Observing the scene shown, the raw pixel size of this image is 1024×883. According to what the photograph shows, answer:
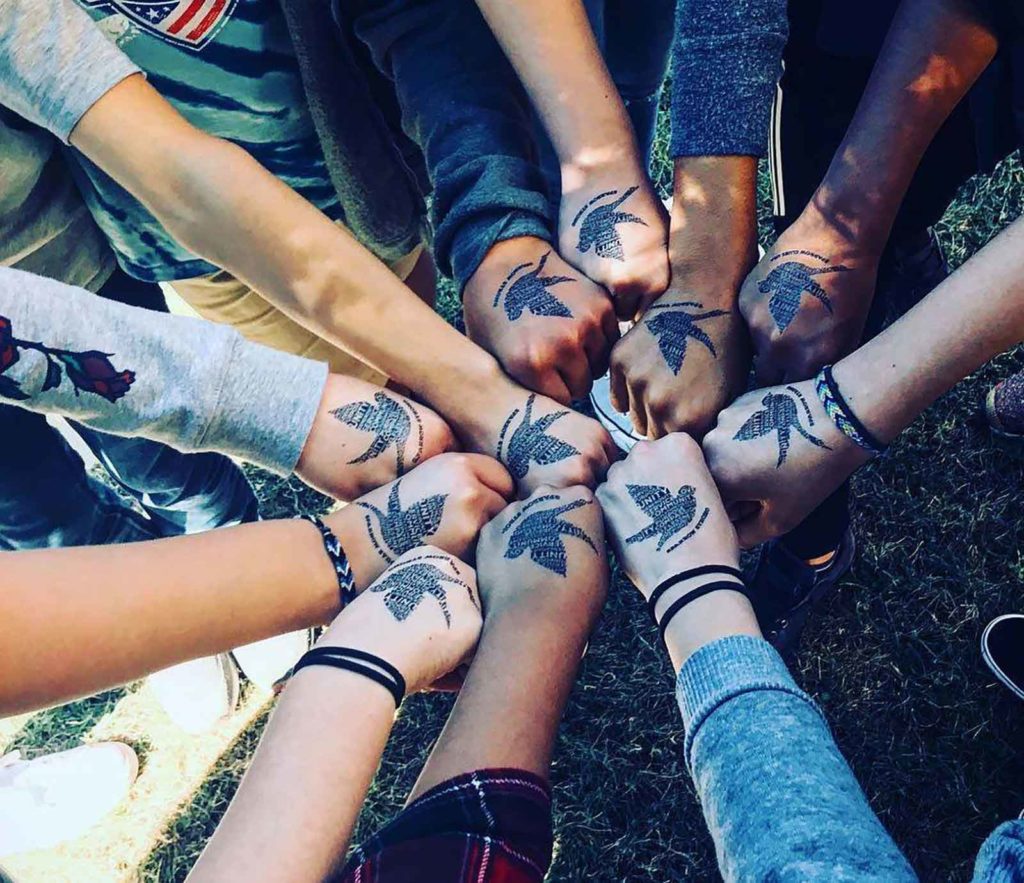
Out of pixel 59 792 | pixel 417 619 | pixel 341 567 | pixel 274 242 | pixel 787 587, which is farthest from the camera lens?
pixel 59 792

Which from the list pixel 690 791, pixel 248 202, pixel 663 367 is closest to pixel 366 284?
pixel 248 202

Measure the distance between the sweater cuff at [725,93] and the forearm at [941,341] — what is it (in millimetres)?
439

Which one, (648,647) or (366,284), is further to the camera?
(648,647)

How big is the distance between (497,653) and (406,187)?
3.46 feet

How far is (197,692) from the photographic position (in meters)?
2.26

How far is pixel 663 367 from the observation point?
57.3 inches

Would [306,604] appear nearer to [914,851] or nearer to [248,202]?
[248,202]

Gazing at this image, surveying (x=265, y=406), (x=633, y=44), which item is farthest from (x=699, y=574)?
(x=633, y=44)

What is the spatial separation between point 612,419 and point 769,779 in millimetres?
1380

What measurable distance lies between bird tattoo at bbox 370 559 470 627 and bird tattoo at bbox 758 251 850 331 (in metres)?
0.71

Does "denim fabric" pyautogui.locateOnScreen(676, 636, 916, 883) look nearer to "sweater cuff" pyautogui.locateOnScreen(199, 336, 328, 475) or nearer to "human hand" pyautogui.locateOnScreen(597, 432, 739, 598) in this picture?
"human hand" pyautogui.locateOnScreen(597, 432, 739, 598)

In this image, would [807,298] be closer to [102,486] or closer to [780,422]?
[780,422]

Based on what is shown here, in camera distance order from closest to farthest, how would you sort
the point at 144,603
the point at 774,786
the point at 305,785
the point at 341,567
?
the point at 774,786
the point at 305,785
the point at 144,603
the point at 341,567

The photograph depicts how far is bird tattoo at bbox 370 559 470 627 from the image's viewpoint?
4.00 ft
